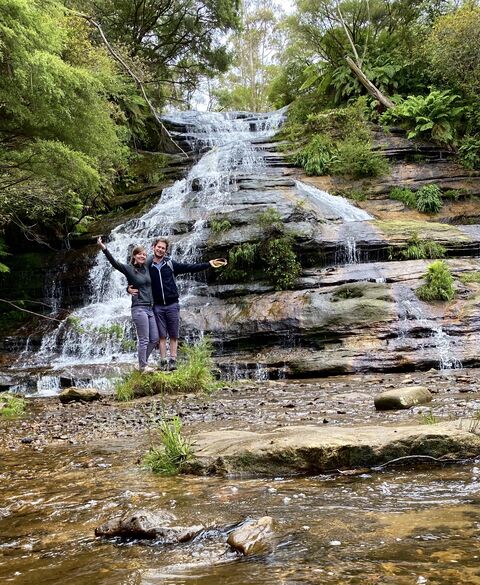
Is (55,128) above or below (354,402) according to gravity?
above

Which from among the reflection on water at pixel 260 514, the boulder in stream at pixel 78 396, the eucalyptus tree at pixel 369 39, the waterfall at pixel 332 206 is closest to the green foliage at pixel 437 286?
the waterfall at pixel 332 206

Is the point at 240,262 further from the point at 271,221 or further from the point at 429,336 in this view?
the point at 429,336

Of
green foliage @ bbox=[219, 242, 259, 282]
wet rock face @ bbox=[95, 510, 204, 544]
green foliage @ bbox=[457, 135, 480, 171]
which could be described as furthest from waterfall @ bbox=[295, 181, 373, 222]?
wet rock face @ bbox=[95, 510, 204, 544]

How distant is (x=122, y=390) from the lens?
7.74m

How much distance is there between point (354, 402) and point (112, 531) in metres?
4.47

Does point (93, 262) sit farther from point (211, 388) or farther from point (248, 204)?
point (211, 388)

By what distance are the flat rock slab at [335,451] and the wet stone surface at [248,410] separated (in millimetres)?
820

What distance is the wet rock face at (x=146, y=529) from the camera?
223 centimetres

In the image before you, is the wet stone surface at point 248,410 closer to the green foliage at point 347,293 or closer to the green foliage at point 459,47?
the green foliage at point 347,293

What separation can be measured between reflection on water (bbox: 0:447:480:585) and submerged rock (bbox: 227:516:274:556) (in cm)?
5

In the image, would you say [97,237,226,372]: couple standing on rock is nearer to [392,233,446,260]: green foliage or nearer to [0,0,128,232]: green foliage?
[0,0,128,232]: green foliage

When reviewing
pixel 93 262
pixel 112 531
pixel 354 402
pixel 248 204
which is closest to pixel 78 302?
pixel 93 262

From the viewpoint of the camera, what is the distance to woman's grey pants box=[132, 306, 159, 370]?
7477mm

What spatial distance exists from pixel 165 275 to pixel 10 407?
9.71 feet
